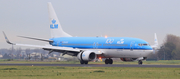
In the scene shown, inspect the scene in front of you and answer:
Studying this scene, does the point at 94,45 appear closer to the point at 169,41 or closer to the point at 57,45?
the point at 57,45

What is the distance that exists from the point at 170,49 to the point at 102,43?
35.0 meters

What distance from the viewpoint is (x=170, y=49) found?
271 ft

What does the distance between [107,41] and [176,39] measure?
42.1 metres

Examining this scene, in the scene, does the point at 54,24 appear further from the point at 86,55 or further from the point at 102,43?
the point at 86,55

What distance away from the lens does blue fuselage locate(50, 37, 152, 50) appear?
49125 millimetres

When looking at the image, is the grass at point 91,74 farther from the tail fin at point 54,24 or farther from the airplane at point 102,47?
the tail fin at point 54,24

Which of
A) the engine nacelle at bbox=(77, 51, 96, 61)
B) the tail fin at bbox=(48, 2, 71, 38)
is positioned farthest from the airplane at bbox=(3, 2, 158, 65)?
the tail fin at bbox=(48, 2, 71, 38)

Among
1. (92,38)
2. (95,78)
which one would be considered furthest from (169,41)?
(95,78)

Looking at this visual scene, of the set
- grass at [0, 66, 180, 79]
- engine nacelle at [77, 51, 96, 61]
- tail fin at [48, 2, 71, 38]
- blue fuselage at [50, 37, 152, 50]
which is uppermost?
tail fin at [48, 2, 71, 38]

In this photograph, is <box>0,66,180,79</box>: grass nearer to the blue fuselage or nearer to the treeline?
the blue fuselage

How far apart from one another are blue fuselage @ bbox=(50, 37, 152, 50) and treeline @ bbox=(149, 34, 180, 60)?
26.8m

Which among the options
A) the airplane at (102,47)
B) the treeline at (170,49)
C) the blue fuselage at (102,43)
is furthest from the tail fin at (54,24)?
the treeline at (170,49)

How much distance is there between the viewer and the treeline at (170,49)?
263 ft

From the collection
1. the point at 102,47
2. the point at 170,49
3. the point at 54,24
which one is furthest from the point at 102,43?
the point at 170,49
